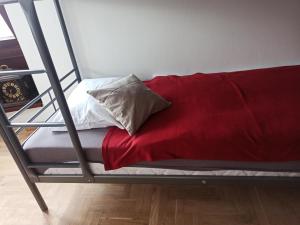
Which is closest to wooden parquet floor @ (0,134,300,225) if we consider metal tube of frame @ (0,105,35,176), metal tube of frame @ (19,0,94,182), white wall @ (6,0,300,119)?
metal tube of frame @ (19,0,94,182)

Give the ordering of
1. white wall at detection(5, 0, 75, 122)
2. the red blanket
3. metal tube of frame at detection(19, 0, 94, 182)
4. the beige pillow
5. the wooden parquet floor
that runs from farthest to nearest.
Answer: white wall at detection(5, 0, 75, 122)
the wooden parquet floor
the beige pillow
the red blanket
metal tube of frame at detection(19, 0, 94, 182)

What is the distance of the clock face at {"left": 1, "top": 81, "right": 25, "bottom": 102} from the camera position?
231 centimetres

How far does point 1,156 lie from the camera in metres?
2.18

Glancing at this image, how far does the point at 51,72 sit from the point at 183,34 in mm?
1032

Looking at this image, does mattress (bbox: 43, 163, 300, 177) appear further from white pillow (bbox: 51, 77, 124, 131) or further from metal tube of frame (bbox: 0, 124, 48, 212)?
white pillow (bbox: 51, 77, 124, 131)

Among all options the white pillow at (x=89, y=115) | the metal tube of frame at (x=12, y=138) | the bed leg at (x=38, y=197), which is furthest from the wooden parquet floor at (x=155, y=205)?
the white pillow at (x=89, y=115)

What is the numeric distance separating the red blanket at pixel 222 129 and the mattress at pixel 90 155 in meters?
0.05

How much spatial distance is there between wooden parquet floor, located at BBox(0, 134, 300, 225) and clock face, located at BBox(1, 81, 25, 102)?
966mm

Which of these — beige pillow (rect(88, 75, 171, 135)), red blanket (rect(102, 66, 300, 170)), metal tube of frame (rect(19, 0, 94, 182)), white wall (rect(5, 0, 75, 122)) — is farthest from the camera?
white wall (rect(5, 0, 75, 122))

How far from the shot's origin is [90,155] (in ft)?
4.19

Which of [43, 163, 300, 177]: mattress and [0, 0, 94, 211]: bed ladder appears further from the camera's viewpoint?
[43, 163, 300, 177]: mattress

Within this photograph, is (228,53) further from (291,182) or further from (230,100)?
(291,182)

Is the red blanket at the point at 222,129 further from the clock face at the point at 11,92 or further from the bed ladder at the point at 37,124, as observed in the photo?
the clock face at the point at 11,92

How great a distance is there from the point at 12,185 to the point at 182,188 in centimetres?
128
